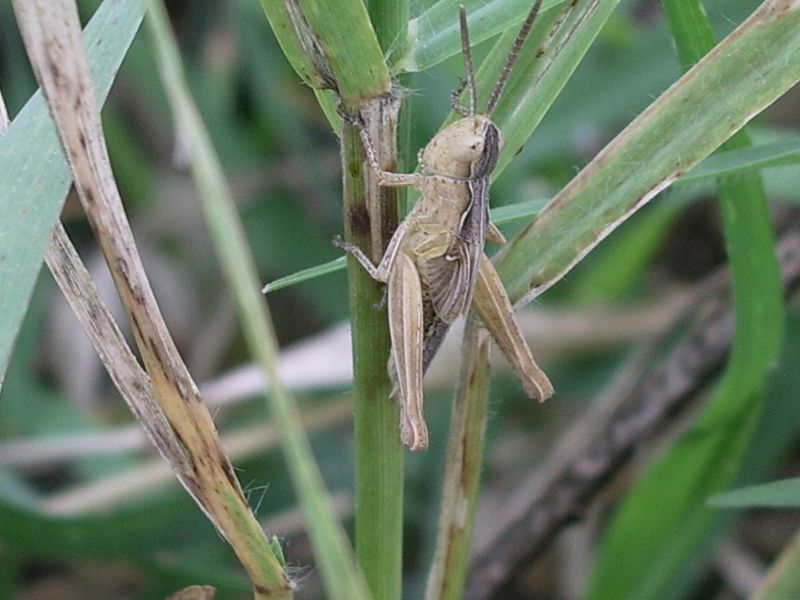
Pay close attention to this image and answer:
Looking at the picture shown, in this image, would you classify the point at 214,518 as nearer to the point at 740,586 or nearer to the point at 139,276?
the point at 139,276

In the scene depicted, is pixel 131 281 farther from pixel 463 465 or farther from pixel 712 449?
pixel 712 449

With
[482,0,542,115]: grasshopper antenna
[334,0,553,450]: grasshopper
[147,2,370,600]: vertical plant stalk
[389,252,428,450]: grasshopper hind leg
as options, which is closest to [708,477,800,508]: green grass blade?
[334,0,553,450]: grasshopper

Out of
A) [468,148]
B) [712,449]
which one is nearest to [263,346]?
[468,148]

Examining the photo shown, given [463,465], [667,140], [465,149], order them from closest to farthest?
[667,140] < [463,465] < [465,149]

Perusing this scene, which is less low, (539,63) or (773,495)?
(539,63)

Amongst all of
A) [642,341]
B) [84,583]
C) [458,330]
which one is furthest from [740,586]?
[84,583]

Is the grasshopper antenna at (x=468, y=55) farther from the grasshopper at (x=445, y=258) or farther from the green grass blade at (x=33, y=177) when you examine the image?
the green grass blade at (x=33, y=177)

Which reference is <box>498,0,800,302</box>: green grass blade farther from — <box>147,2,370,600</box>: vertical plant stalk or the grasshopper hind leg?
<box>147,2,370,600</box>: vertical plant stalk
